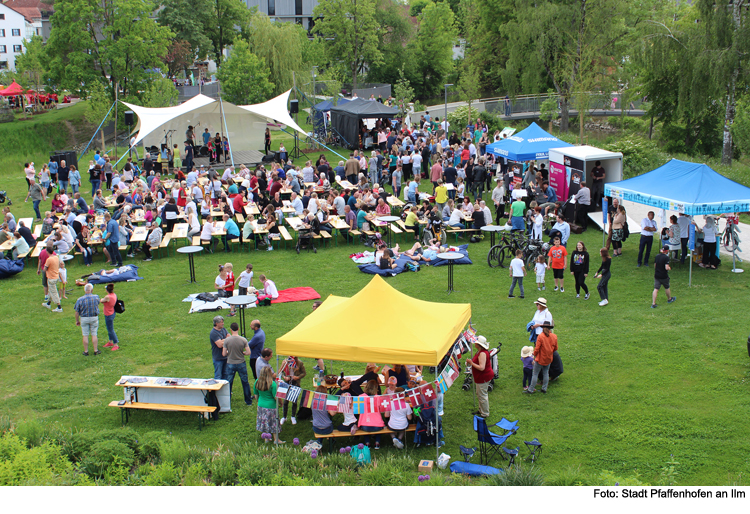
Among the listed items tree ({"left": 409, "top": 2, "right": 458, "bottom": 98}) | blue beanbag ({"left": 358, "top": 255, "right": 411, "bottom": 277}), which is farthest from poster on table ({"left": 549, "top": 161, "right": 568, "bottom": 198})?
tree ({"left": 409, "top": 2, "right": 458, "bottom": 98})

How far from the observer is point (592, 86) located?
34531 millimetres

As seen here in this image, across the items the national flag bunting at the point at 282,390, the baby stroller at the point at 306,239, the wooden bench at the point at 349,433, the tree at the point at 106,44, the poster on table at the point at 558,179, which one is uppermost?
the tree at the point at 106,44

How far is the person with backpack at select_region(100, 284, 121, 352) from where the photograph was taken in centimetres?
1198

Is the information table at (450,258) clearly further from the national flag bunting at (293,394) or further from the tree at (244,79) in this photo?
the tree at (244,79)

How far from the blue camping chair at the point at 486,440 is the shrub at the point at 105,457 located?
4.38 meters

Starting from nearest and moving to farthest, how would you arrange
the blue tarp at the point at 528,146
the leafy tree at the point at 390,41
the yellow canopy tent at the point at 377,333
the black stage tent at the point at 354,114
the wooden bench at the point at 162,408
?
the yellow canopy tent at the point at 377,333
the wooden bench at the point at 162,408
the blue tarp at the point at 528,146
the black stage tent at the point at 354,114
the leafy tree at the point at 390,41

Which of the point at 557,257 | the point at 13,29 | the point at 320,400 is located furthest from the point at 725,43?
the point at 13,29

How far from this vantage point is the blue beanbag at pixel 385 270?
53.6 ft

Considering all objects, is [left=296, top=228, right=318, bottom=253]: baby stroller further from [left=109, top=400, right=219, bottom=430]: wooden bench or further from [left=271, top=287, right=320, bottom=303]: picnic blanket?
[left=109, top=400, right=219, bottom=430]: wooden bench

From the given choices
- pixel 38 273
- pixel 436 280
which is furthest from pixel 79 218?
pixel 436 280

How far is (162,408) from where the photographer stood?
32.1ft

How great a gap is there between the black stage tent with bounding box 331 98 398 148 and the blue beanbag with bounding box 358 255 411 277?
15.5m

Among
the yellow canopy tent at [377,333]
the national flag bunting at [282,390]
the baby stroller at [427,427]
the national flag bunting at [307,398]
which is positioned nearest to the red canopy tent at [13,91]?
the yellow canopy tent at [377,333]

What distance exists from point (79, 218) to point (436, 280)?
33.0 ft
